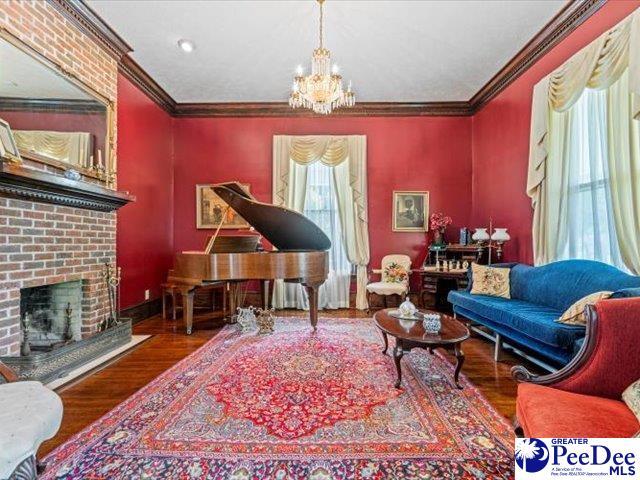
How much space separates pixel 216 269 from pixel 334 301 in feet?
8.06

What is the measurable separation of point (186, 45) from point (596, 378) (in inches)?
180

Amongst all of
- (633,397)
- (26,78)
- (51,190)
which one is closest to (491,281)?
(633,397)

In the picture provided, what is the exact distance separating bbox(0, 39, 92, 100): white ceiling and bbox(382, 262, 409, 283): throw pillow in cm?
438

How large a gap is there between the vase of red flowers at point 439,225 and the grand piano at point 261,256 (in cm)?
210

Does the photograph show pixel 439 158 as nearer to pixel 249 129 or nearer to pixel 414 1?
pixel 414 1

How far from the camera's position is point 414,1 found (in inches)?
114

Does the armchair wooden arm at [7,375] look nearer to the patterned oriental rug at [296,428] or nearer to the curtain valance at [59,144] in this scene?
the patterned oriental rug at [296,428]

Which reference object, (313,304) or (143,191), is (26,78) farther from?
(313,304)

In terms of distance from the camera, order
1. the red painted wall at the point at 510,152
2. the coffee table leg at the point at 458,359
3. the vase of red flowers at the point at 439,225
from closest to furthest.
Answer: the coffee table leg at the point at 458,359 → the red painted wall at the point at 510,152 → the vase of red flowers at the point at 439,225

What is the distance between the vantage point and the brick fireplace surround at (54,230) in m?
2.28

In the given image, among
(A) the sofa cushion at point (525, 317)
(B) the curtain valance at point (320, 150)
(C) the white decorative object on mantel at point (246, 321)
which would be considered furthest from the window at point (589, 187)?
(C) the white decorative object on mantel at point (246, 321)

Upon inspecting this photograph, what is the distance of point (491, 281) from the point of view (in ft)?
11.8

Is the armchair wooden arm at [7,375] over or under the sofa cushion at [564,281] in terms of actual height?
under

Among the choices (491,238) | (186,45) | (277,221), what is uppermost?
(186,45)
